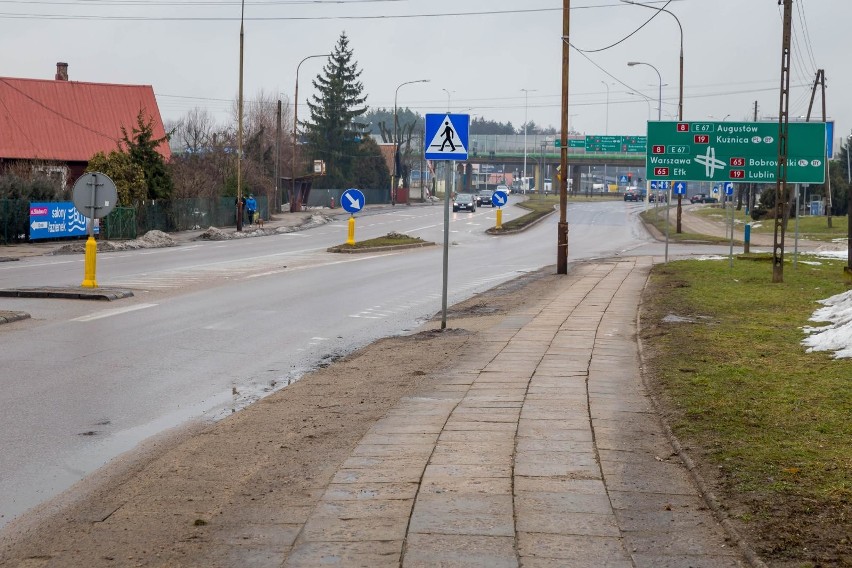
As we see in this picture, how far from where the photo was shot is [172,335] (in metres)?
15.0

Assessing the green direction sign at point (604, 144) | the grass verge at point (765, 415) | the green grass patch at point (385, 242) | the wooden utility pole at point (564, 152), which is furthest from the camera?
the green direction sign at point (604, 144)

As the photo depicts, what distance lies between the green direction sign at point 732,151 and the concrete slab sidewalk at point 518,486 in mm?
21903

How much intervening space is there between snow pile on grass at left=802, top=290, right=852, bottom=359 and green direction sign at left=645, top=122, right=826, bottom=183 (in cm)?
1439

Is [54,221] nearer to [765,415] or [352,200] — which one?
[352,200]

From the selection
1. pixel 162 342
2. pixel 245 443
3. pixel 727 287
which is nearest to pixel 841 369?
pixel 245 443

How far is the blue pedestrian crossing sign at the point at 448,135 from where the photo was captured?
14500mm

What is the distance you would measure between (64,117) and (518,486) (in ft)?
174

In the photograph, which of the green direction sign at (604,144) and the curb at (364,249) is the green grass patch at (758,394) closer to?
the curb at (364,249)

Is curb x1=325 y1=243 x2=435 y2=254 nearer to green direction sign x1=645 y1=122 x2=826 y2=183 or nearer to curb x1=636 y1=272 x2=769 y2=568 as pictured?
green direction sign x1=645 y1=122 x2=826 y2=183

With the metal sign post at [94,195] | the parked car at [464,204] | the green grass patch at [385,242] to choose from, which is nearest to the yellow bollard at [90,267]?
the metal sign post at [94,195]

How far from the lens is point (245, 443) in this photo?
8.36 metres

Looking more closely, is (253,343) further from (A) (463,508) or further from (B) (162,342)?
(A) (463,508)

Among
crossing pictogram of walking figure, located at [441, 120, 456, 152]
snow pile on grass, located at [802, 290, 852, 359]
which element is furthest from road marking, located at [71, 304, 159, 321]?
snow pile on grass, located at [802, 290, 852, 359]

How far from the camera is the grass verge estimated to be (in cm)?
591
